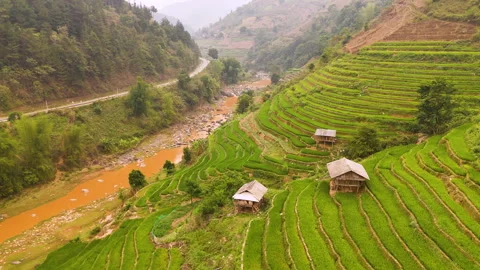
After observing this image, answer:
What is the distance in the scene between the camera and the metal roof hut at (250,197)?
63.4 ft

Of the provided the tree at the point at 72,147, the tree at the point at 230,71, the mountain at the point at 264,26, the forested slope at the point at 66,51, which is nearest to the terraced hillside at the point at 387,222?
the tree at the point at 72,147

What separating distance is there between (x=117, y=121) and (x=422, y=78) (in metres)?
37.9

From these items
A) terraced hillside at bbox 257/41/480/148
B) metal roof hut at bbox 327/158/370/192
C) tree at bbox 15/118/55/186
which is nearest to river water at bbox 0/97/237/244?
tree at bbox 15/118/55/186

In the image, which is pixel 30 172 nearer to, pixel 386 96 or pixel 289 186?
pixel 289 186

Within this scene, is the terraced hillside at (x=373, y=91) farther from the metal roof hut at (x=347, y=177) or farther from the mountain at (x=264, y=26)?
the mountain at (x=264, y=26)

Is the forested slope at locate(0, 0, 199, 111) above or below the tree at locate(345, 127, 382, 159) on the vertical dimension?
above

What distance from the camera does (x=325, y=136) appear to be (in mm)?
27234

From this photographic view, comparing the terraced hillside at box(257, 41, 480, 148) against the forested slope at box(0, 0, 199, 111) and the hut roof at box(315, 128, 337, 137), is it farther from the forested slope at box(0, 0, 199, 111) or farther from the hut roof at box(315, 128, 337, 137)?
the forested slope at box(0, 0, 199, 111)

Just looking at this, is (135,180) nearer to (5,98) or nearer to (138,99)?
(138,99)

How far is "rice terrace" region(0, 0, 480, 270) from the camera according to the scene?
15.3 meters

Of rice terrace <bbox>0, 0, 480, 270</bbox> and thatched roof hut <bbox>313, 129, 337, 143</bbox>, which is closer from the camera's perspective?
rice terrace <bbox>0, 0, 480, 270</bbox>

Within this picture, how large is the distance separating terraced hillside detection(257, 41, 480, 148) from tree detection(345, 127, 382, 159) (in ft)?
10.3

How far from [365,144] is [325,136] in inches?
138

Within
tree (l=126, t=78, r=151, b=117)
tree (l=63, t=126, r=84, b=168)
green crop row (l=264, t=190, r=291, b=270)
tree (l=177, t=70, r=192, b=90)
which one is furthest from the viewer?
tree (l=177, t=70, r=192, b=90)
